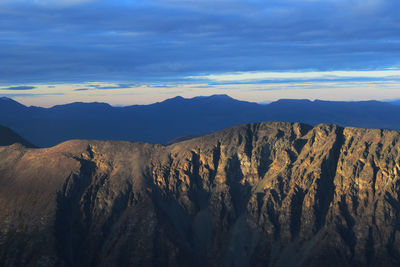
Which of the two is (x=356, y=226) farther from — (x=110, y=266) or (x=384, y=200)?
(x=110, y=266)

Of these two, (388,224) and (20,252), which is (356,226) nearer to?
(388,224)

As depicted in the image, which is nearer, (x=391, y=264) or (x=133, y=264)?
(x=391, y=264)

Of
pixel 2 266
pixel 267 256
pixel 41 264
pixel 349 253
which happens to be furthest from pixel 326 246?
pixel 2 266

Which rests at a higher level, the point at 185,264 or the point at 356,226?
the point at 356,226

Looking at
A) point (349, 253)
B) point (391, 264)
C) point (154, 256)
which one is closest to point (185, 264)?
point (154, 256)

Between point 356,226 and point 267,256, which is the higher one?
point 356,226

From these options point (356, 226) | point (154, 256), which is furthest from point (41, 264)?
point (356, 226)

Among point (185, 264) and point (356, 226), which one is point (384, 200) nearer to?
point (356, 226)

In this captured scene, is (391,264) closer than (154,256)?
Yes
